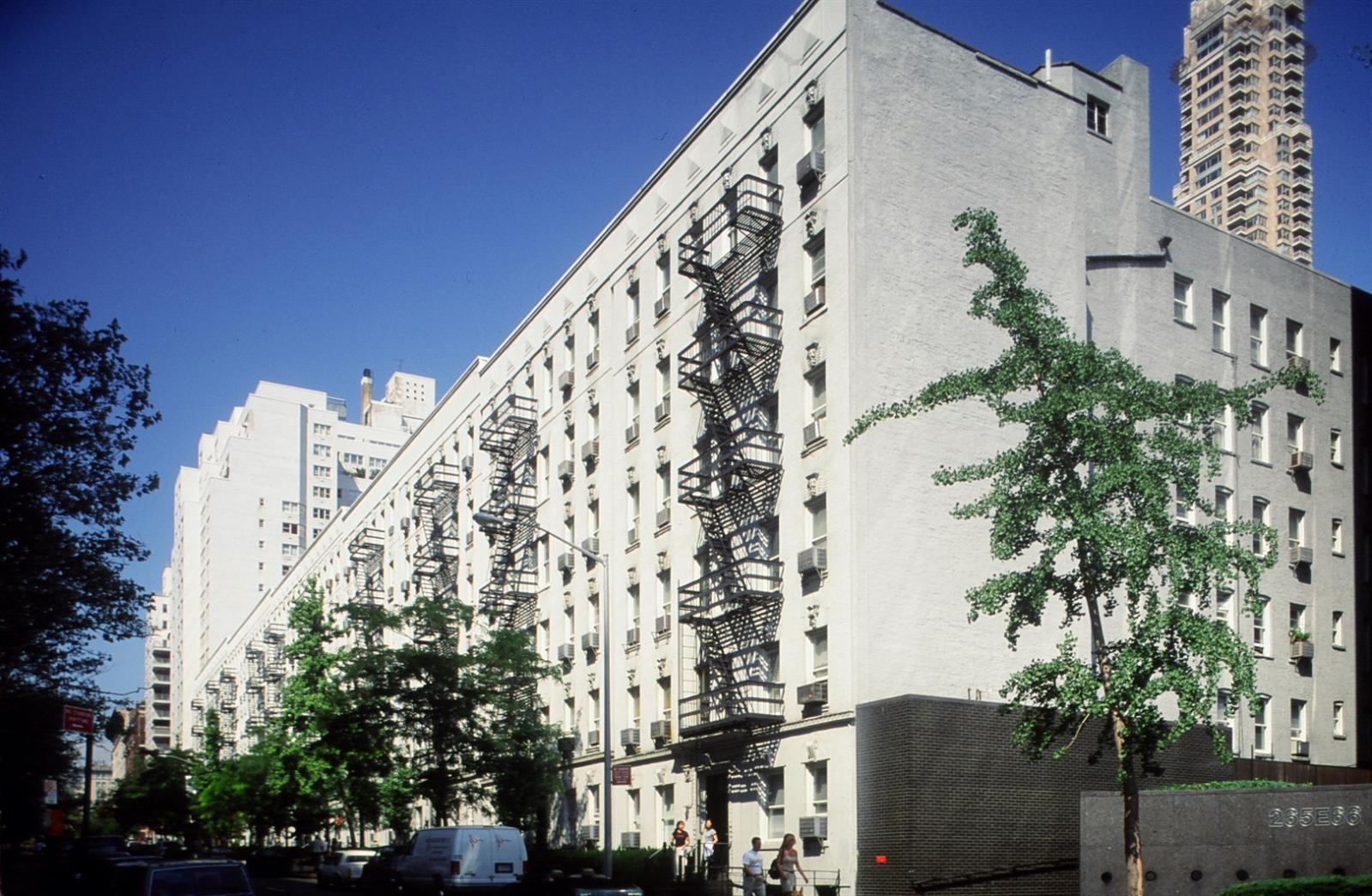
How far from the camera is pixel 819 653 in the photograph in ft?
118

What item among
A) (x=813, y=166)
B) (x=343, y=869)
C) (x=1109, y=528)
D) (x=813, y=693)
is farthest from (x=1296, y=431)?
(x=343, y=869)

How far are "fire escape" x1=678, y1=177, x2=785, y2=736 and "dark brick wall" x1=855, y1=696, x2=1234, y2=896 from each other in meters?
5.12

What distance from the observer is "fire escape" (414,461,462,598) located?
221ft

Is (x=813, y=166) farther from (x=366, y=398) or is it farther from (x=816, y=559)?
(x=366, y=398)

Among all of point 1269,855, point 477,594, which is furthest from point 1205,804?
point 477,594

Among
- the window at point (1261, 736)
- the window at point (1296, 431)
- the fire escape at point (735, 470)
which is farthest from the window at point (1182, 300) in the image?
the fire escape at point (735, 470)

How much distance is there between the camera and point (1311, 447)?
47.8m

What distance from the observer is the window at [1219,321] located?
44875 millimetres

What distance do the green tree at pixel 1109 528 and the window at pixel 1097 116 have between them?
19811 mm

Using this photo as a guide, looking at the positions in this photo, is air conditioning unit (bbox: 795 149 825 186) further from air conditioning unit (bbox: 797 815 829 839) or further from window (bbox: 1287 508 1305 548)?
window (bbox: 1287 508 1305 548)

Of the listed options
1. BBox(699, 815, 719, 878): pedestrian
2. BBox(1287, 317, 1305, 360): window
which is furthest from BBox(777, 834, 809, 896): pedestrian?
BBox(1287, 317, 1305, 360): window

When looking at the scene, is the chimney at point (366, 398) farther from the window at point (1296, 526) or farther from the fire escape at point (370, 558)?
the window at point (1296, 526)

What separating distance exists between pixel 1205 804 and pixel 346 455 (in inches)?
5537

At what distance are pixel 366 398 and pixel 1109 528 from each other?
14970 centimetres
